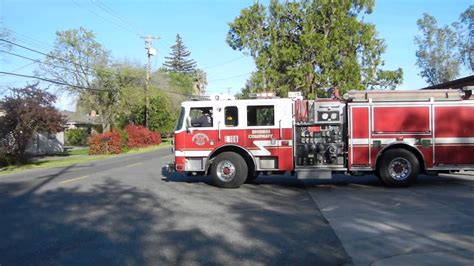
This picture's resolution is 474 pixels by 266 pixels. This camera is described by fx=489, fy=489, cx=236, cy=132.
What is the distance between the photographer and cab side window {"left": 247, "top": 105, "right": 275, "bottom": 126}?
13.5 meters

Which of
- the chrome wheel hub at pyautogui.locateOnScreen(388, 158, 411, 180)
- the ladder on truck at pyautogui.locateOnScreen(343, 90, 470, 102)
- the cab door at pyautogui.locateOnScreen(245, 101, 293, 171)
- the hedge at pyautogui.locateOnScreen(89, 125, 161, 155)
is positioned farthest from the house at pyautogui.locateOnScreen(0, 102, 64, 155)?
the chrome wheel hub at pyautogui.locateOnScreen(388, 158, 411, 180)

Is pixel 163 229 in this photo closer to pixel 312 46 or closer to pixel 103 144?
pixel 312 46

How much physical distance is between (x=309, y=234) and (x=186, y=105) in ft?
23.2

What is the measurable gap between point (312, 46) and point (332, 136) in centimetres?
2208

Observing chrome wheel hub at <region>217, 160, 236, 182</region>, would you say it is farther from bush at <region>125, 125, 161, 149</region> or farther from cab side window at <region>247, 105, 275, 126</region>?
bush at <region>125, 125, 161, 149</region>

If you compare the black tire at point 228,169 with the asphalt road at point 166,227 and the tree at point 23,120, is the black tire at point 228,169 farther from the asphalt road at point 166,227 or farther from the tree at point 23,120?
the tree at point 23,120

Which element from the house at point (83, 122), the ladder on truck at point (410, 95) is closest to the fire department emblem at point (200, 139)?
the ladder on truck at point (410, 95)

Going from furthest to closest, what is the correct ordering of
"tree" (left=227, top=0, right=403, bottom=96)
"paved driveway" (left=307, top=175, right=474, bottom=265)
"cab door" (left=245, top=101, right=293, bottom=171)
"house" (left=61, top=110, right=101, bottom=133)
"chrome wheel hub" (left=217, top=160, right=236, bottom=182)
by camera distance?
"house" (left=61, top=110, right=101, bottom=133) → "tree" (left=227, top=0, right=403, bottom=96) → "chrome wheel hub" (left=217, top=160, right=236, bottom=182) → "cab door" (left=245, top=101, right=293, bottom=171) → "paved driveway" (left=307, top=175, right=474, bottom=265)

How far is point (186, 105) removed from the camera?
45.8 feet

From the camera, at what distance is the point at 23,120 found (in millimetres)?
29969

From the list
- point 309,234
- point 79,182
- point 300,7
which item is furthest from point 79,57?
point 309,234

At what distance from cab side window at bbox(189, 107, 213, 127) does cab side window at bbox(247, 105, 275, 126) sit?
1.12m

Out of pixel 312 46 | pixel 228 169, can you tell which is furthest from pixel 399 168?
pixel 312 46

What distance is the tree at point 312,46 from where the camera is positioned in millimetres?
34281
